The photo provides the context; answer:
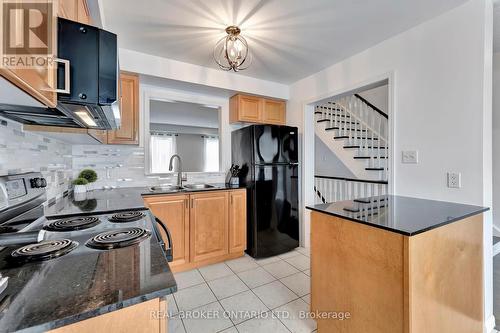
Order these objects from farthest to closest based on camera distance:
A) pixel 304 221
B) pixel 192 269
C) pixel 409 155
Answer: pixel 304 221, pixel 192 269, pixel 409 155

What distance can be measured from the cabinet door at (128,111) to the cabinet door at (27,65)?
1815 mm

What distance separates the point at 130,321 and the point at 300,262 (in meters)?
2.50

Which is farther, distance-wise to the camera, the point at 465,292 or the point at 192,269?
the point at 192,269

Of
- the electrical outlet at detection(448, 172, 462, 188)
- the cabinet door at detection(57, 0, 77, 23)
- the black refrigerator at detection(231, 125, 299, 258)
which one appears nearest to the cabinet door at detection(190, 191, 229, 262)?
the black refrigerator at detection(231, 125, 299, 258)

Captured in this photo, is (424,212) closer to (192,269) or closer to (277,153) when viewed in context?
(277,153)

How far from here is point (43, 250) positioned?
85 centimetres

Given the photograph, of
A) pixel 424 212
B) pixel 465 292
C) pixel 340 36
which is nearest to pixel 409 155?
pixel 424 212

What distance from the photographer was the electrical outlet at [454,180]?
1.75 meters

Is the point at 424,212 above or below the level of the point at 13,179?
below

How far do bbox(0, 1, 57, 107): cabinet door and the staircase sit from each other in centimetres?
335

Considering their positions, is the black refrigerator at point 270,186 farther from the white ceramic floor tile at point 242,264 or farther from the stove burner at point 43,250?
the stove burner at point 43,250

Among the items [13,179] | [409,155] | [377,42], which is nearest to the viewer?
[13,179]

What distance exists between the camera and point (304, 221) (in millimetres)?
3324

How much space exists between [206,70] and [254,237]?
2.16 m
